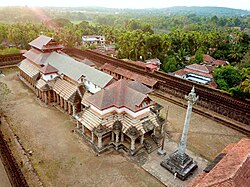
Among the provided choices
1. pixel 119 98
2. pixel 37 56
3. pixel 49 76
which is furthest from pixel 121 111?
pixel 37 56

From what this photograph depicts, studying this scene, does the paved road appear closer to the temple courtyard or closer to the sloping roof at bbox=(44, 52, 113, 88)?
the temple courtyard

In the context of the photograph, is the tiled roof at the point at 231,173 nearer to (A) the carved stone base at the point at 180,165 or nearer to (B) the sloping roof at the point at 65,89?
(A) the carved stone base at the point at 180,165

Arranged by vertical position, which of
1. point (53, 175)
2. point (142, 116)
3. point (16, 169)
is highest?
point (142, 116)

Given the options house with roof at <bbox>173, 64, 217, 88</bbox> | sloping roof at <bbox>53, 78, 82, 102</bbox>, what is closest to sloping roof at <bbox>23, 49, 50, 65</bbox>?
sloping roof at <bbox>53, 78, 82, 102</bbox>

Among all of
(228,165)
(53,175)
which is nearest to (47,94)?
(53,175)

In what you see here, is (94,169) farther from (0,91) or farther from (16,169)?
(0,91)

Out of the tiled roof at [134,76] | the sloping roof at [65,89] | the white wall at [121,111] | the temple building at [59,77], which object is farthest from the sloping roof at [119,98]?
the tiled roof at [134,76]

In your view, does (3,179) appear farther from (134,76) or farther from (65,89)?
(134,76)
